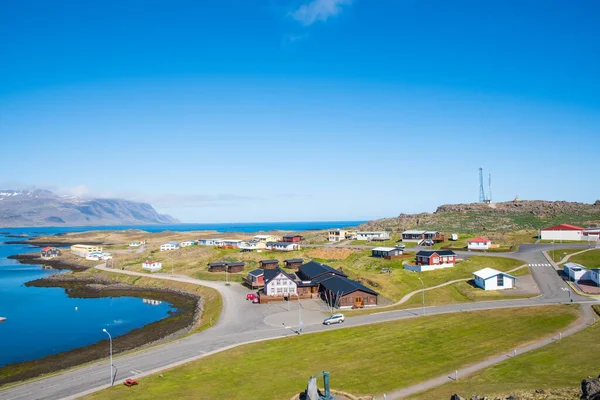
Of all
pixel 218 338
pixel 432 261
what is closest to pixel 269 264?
pixel 432 261

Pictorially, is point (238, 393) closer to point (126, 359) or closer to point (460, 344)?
point (126, 359)

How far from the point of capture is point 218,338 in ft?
188

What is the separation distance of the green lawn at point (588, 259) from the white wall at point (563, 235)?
84.6 feet

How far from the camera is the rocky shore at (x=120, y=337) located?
5391 centimetres

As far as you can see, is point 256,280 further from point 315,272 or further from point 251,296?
point 315,272

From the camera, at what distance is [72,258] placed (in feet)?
582

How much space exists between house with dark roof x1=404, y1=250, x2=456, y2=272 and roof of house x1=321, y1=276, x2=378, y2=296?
24169 mm

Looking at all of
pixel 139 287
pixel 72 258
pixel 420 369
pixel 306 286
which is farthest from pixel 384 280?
pixel 72 258

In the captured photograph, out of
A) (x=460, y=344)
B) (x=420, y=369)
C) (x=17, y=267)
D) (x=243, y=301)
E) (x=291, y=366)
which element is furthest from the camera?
(x=17, y=267)

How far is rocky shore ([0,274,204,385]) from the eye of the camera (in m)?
53.9

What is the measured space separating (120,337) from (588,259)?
105842 millimetres

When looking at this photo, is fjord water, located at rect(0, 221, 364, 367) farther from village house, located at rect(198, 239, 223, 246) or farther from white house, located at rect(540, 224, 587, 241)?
white house, located at rect(540, 224, 587, 241)

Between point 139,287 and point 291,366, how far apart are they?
272 feet

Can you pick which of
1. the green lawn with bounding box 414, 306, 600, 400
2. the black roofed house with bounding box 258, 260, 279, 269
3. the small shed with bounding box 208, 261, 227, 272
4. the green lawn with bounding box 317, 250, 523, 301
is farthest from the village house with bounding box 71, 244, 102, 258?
the green lawn with bounding box 414, 306, 600, 400
